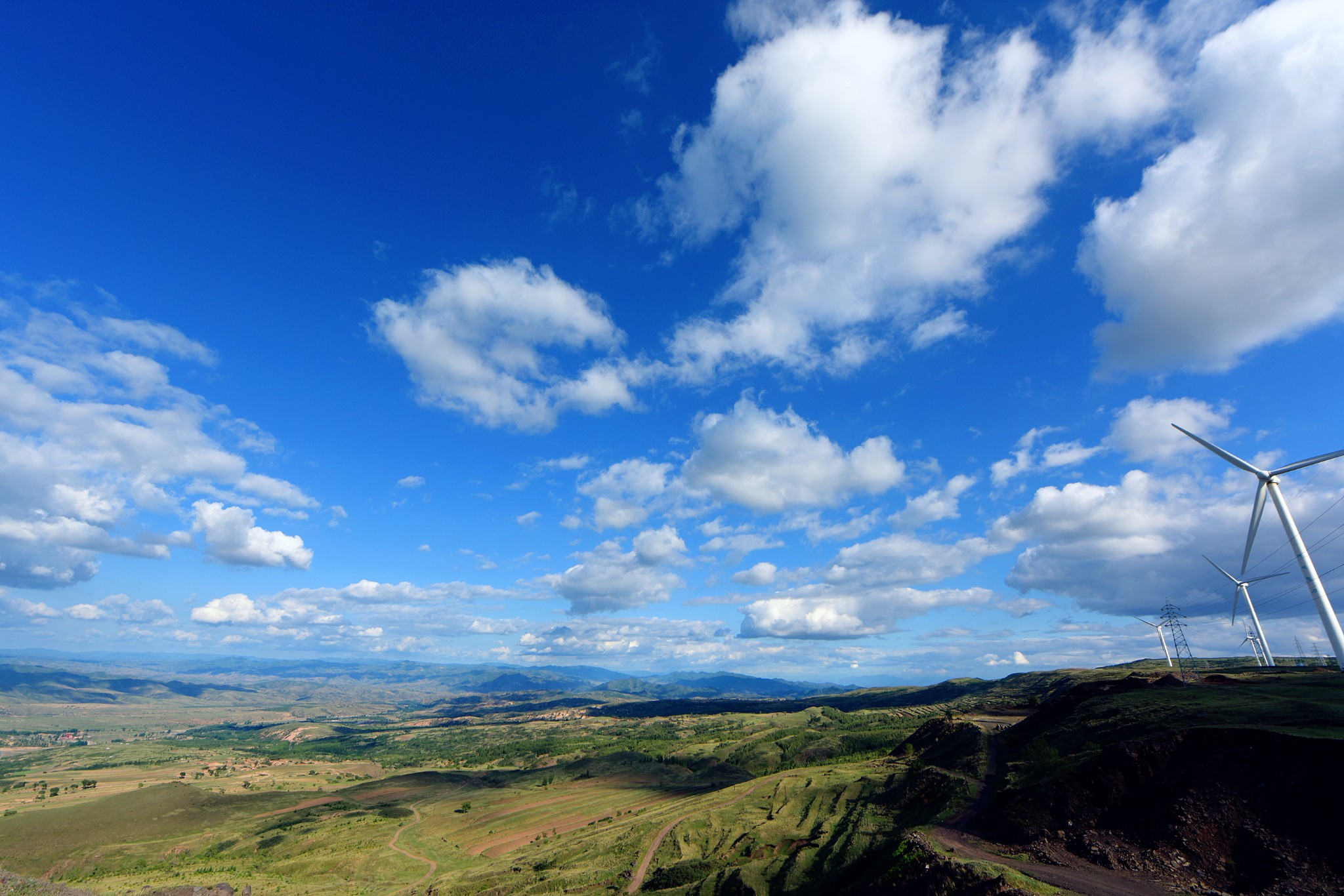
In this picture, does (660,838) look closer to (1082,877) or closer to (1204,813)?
(1082,877)

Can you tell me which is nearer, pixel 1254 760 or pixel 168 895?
pixel 1254 760

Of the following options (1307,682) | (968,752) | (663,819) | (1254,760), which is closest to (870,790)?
(968,752)

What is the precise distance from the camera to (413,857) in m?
121

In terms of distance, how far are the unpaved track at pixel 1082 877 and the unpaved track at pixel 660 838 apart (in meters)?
50.8

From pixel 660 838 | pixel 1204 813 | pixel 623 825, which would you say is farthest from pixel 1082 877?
pixel 623 825

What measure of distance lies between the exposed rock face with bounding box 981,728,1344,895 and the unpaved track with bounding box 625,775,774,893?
5185 cm

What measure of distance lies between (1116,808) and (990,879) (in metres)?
23.3

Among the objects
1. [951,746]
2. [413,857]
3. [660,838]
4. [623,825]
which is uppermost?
[951,746]

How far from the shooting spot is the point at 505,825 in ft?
463

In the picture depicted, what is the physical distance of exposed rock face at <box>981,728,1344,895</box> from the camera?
42.5 meters

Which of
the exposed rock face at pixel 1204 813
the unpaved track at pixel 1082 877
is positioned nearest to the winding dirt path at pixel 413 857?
the unpaved track at pixel 1082 877

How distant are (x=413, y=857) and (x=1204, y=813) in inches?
5423

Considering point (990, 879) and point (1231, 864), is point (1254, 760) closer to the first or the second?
point (1231, 864)

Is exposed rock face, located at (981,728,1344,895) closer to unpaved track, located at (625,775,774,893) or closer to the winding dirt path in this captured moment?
unpaved track, located at (625,775,774,893)
